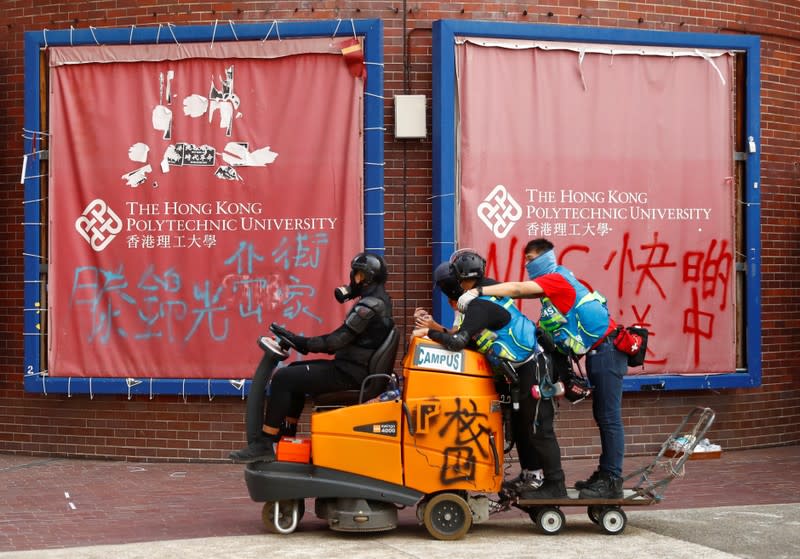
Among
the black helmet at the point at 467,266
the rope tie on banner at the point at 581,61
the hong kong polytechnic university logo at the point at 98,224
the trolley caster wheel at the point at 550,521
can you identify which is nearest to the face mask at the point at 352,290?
the black helmet at the point at 467,266

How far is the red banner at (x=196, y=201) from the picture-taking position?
11.3 m

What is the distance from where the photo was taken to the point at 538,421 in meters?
7.87

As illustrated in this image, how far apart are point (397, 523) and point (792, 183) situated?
662 cm

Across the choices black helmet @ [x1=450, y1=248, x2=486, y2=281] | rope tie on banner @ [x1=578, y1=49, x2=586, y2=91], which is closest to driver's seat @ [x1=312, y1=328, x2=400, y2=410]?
black helmet @ [x1=450, y1=248, x2=486, y2=281]

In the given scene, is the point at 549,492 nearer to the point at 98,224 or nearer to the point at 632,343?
the point at 632,343

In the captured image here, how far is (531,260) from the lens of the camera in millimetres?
8258

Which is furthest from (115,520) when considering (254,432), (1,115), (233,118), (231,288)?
(1,115)

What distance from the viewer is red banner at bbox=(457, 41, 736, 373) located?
37.4 feet

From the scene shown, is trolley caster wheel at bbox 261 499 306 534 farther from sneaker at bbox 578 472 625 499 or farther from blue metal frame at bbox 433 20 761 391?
blue metal frame at bbox 433 20 761 391

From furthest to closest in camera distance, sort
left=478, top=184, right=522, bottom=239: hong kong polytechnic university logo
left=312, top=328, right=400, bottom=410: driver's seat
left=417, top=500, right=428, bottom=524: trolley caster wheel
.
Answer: left=478, top=184, right=522, bottom=239: hong kong polytechnic university logo
left=312, top=328, right=400, bottom=410: driver's seat
left=417, top=500, right=428, bottom=524: trolley caster wheel

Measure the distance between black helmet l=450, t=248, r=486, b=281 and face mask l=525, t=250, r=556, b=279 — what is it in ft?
1.24

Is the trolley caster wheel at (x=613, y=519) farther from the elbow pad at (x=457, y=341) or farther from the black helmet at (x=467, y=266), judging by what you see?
the black helmet at (x=467, y=266)

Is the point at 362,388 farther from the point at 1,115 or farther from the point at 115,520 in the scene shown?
the point at 1,115

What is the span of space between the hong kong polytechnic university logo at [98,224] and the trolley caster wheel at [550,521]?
5.50 metres
